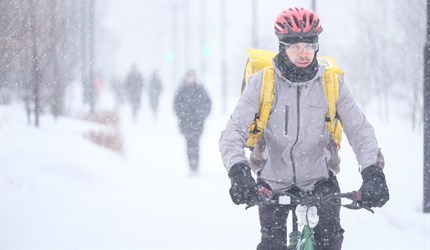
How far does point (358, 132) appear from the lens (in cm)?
368

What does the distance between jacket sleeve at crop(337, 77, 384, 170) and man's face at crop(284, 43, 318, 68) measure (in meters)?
0.25

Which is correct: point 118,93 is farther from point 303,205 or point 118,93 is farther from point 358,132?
point 303,205

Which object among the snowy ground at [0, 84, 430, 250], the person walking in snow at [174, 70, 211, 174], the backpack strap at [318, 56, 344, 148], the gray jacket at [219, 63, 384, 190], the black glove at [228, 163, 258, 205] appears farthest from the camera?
the person walking in snow at [174, 70, 211, 174]

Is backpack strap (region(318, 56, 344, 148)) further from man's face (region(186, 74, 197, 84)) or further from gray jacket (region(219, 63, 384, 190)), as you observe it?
man's face (region(186, 74, 197, 84))

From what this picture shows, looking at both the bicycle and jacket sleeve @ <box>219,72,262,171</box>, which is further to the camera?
jacket sleeve @ <box>219,72,262,171</box>

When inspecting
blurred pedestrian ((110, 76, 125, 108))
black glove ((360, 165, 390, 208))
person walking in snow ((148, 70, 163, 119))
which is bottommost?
blurred pedestrian ((110, 76, 125, 108))

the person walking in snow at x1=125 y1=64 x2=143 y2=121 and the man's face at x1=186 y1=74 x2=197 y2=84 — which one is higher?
the man's face at x1=186 y1=74 x2=197 y2=84

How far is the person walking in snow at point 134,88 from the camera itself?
24.0m

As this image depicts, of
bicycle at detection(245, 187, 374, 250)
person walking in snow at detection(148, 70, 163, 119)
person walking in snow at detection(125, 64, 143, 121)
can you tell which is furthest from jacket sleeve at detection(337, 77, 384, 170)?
person walking in snow at detection(148, 70, 163, 119)

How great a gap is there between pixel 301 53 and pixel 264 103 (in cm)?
33

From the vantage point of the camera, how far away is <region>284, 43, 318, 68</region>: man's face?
146 inches

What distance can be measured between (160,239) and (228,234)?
0.79 meters

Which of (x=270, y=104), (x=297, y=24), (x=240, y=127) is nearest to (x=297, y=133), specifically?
(x=270, y=104)

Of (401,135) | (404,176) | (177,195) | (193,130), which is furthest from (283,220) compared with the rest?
(401,135)
